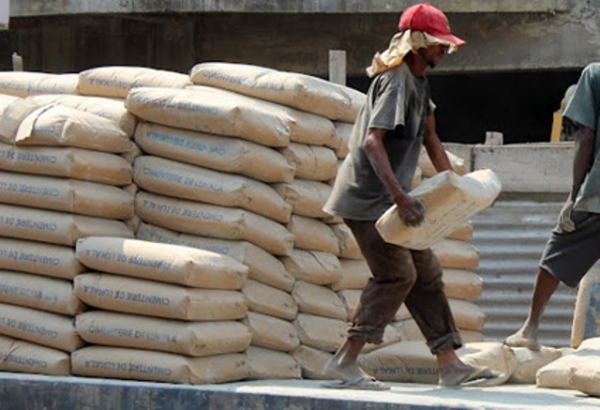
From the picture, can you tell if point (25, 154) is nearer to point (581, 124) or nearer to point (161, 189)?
point (161, 189)

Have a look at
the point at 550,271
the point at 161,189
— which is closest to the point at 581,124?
the point at 550,271

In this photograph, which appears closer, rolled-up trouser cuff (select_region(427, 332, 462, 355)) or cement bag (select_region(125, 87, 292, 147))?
rolled-up trouser cuff (select_region(427, 332, 462, 355))

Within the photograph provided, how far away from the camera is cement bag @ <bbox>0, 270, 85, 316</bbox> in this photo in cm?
613

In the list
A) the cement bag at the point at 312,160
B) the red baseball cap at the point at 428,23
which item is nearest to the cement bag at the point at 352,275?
the cement bag at the point at 312,160

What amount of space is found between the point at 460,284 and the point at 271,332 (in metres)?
1.25

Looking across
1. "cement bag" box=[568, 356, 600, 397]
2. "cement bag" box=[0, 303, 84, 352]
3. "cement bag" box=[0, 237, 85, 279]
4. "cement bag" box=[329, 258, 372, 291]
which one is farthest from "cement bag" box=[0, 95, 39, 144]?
"cement bag" box=[568, 356, 600, 397]

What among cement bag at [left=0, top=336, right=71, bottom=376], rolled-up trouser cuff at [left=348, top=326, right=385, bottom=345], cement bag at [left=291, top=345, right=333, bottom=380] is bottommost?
cement bag at [left=291, top=345, right=333, bottom=380]

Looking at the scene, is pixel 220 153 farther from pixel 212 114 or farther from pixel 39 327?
pixel 39 327

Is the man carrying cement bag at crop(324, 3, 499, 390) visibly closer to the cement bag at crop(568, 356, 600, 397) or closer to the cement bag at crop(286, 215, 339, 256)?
the cement bag at crop(568, 356, 600, 397)

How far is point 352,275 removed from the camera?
6727 mm

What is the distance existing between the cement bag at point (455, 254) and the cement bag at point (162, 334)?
1368 millimetres

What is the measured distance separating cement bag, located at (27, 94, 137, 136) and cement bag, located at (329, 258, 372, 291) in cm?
114

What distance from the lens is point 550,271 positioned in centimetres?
638

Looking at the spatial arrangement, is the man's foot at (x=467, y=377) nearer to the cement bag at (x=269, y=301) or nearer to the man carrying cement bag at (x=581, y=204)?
the man carrying cement bag at (x=581, y=204)
